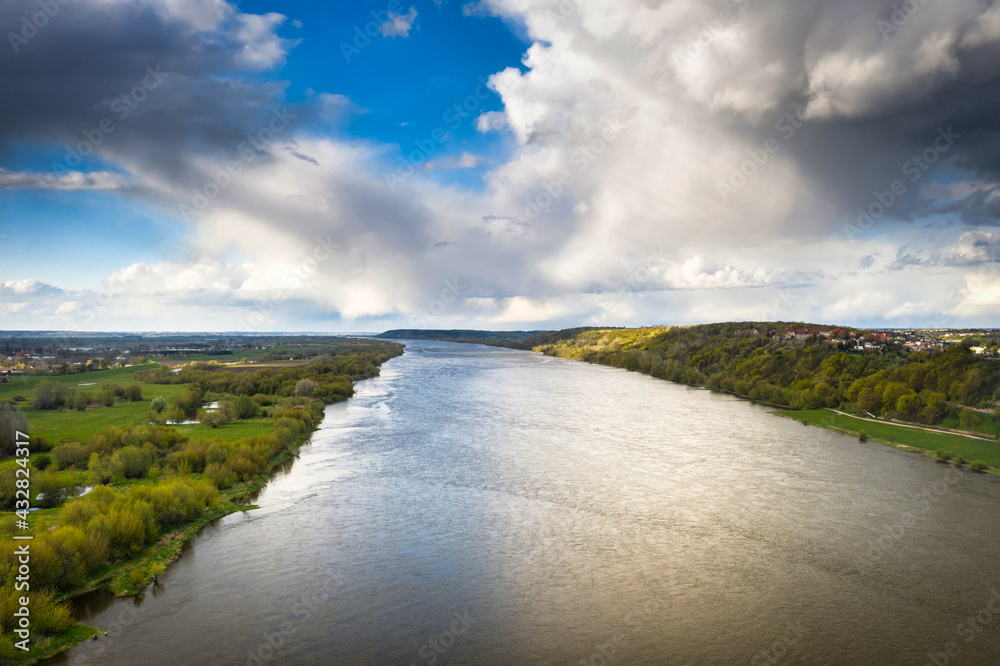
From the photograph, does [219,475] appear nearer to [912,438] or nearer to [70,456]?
[70,456]

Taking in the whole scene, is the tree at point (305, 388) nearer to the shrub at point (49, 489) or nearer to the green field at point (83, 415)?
the green field at point (83, 415)

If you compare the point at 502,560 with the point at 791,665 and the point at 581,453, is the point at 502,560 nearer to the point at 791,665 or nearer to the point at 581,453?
the point at 791,665

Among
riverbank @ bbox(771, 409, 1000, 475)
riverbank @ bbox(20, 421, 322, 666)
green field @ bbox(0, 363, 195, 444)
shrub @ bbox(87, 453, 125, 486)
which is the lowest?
riverbank @ bbox(20, 421, 322, 666)

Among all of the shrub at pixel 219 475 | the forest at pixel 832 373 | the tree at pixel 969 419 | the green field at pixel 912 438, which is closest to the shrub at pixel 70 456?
the shrub at pixel 219 475

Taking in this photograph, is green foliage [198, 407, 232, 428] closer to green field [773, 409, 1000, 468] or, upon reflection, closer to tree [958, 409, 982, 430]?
green field [773, 409, 1000, 468]

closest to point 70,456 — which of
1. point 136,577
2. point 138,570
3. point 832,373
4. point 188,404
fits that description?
point 138,570

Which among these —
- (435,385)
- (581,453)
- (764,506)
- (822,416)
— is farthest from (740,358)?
(764,506)

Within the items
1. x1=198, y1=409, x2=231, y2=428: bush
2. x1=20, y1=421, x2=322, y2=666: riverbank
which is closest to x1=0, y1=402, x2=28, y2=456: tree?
x1=198, y1=409, x2=231, y2=428: bush
